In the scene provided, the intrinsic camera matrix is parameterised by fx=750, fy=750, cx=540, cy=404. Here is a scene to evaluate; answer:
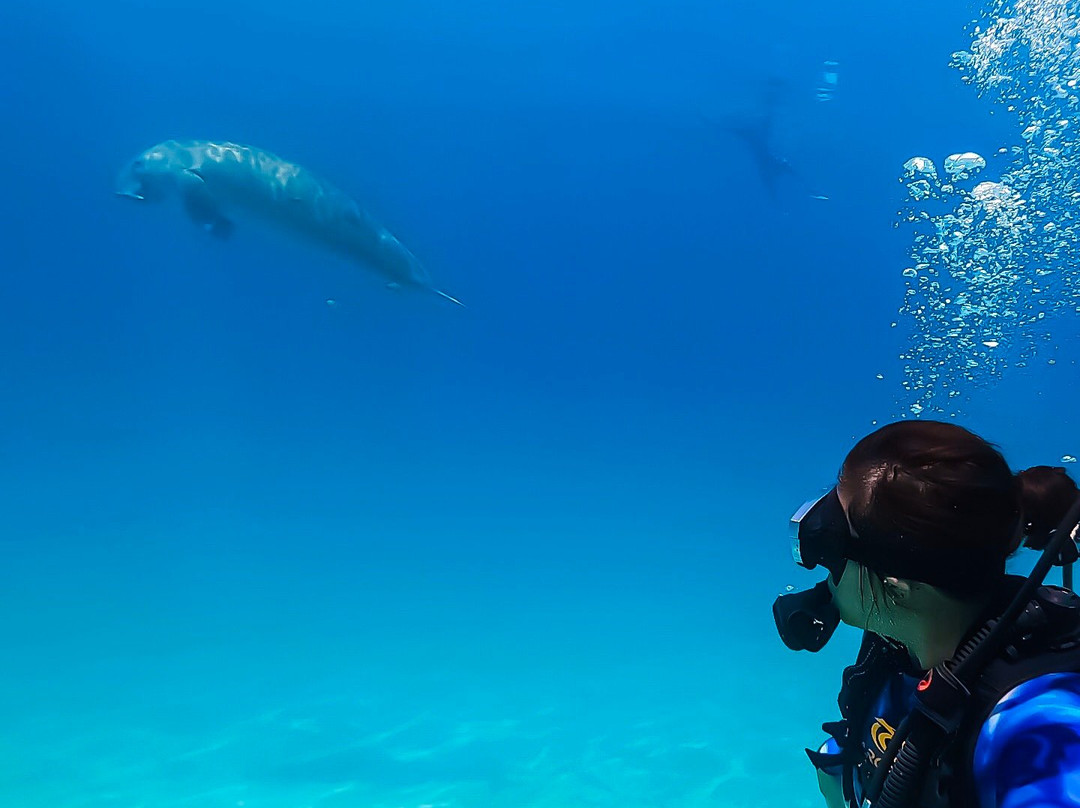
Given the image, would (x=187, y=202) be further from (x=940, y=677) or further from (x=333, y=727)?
(x=940, y=677)

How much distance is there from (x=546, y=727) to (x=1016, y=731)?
29.2ft

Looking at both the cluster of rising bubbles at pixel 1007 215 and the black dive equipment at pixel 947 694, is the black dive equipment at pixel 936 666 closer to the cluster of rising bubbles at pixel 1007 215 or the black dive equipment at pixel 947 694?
the black dive equipment at pixel 947 694

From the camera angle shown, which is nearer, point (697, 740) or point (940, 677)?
point (940, 677)

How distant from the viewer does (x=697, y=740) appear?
8.56 meters

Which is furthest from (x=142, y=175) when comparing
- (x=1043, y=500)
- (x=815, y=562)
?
(x=1043, y=500)

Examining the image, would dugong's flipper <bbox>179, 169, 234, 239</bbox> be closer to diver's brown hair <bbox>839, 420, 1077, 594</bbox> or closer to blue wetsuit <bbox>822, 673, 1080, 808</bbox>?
diver's brown hair <bbox>839, 420, 1077, 594</bbox>

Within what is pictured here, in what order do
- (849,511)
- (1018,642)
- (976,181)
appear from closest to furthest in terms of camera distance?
(1018,642)
(849,511)
(976,181)

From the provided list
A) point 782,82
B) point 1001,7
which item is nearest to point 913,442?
point 1001,7

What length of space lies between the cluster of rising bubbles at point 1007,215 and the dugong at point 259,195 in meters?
7.44

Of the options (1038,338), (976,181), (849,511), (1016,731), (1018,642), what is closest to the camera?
(1016,731)

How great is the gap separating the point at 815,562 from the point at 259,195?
10462 mm

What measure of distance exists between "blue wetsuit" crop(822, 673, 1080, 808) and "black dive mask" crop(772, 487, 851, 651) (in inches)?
12.7

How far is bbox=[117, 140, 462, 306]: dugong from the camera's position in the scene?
1018 centimetres

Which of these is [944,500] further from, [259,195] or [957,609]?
[259,195]
